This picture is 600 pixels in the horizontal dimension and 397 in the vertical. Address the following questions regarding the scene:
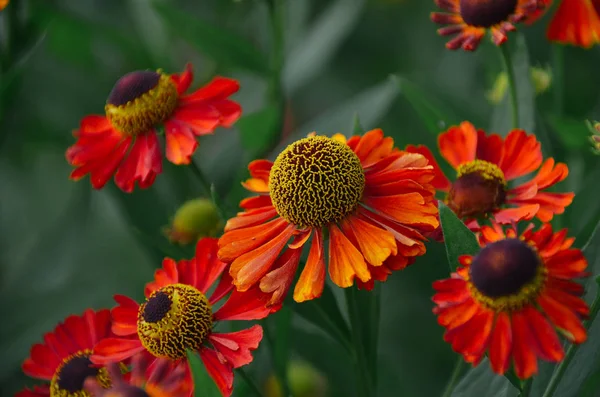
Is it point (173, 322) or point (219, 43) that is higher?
point (173, 322)

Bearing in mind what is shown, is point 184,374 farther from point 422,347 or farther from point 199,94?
point 422,347

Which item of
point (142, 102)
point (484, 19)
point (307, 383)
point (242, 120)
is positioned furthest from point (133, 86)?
point (307, 383)

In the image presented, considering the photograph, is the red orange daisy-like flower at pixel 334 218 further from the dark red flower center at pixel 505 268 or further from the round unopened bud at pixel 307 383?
the round unopened bud at pixel 307 383

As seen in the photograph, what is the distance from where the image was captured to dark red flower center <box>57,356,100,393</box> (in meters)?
0.77

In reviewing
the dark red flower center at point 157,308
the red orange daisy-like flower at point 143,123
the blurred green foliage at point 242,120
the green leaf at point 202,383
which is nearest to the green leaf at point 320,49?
the blurred green foliage at point 242,120

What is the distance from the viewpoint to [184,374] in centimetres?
73

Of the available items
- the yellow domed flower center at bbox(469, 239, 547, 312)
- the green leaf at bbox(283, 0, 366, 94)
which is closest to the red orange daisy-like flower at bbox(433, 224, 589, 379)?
the yellow domed flower center at bbox(469, 239, 547, 312)

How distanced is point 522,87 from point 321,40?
645mm

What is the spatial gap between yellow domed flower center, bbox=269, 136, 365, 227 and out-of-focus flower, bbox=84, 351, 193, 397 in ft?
0.53

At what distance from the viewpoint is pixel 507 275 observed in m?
0.62

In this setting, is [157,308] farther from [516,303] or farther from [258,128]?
[258,128]

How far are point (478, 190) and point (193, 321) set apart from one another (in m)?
0.29

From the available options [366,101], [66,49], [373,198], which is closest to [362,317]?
[373,198]

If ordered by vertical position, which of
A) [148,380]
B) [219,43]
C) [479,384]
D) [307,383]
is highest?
[148,380]
